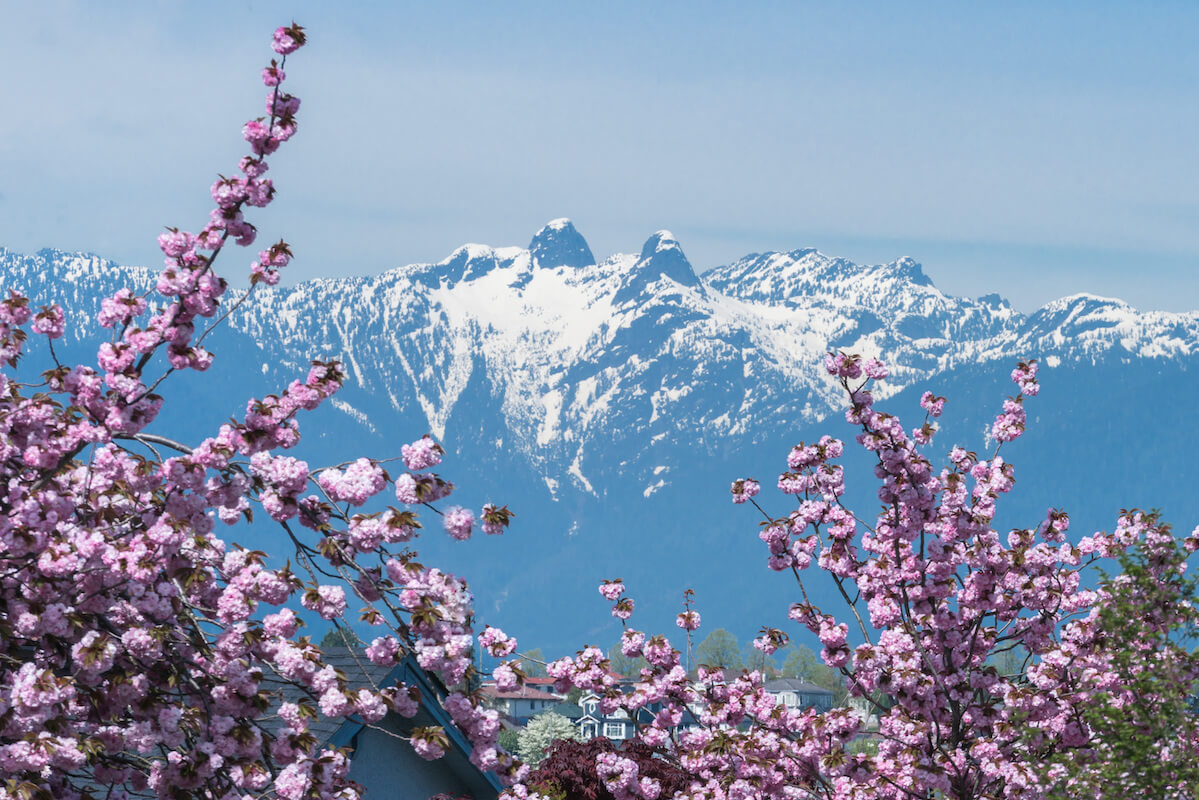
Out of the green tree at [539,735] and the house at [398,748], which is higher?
the green tree at [539,735]

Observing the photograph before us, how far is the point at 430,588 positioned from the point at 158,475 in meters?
1.88

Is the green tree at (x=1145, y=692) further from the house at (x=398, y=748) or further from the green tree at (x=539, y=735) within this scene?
the green tree at (x=539, y=735)

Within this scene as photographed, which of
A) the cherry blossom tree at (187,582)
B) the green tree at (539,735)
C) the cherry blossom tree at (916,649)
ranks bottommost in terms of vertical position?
the cherry blossom tree at (187,582)

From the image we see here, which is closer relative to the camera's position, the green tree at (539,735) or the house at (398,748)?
the house at (398,748)

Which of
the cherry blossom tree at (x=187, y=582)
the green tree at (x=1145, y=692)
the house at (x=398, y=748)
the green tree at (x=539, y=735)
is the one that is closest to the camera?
the cherry blossom tree at (x=187, y=582)

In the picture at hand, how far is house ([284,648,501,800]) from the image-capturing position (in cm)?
1580

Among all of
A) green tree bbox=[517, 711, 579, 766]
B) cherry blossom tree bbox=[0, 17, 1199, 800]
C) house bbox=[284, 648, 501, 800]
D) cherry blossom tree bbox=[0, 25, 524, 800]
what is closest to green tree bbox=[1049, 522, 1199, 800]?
cherry blossom tree bbox=[0, 17, 1199, 800]

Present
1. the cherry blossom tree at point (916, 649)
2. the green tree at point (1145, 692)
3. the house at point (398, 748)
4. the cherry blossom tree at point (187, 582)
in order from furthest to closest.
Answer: the house at point (398, 748) < the cherry blossom tree at point (916, 649) < the green tree at point (1145, 692) < the cherry blossom tree at point (187, 582)

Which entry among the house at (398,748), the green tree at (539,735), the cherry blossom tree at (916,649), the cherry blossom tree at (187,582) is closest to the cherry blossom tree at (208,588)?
the cherry blossom tree at (187,582)

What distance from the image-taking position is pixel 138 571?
7746 mm

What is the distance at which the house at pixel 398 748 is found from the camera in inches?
622

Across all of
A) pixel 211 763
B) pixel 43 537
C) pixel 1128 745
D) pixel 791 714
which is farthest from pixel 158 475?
pixel 791 714

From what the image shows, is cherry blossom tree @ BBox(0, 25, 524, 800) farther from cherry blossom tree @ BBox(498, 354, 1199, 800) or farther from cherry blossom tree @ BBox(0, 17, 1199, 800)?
cherry blossom tree @ BBox(498, 354, 1199, 800)

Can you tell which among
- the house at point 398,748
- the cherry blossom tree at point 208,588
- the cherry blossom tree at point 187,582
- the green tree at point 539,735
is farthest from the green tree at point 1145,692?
the green tree at point 539,735
